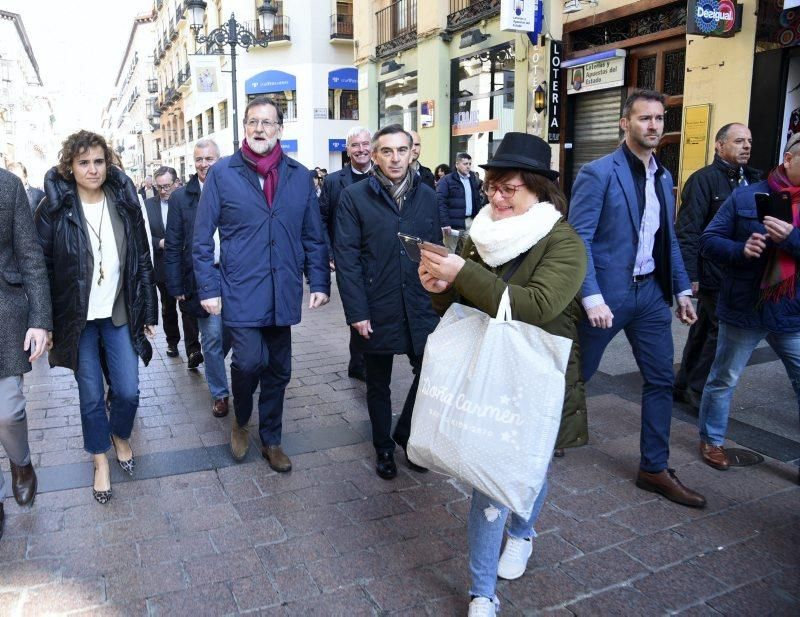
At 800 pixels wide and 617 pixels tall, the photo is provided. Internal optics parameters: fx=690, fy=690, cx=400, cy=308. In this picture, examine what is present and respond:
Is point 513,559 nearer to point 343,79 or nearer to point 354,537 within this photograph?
point 354,537

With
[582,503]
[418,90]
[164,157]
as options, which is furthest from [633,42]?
[164,157]

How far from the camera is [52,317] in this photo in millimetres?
3645

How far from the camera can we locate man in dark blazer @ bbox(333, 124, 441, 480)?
392 centimetres

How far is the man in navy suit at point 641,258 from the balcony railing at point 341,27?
2756 cm

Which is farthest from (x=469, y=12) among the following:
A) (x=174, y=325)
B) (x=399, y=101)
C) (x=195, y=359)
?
(x=195, y=359)

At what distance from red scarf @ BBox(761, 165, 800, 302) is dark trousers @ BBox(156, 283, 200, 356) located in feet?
15.5

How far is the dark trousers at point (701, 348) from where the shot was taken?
5.12 meters

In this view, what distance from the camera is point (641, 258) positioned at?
3.72 meters

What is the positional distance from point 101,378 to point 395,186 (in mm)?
1967

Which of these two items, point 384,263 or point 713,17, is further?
point 713,17

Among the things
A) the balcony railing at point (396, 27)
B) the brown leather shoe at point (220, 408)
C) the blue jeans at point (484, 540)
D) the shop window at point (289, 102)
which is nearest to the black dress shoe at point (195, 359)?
the brown leather shoe at point (220, 408)

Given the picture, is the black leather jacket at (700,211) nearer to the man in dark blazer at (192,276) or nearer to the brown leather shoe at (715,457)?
the brown leather shoe at (715,457)

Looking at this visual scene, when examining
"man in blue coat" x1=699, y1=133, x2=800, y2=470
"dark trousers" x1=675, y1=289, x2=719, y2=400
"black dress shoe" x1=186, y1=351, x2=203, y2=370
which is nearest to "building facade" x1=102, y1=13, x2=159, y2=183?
"black dress shoe" x1=186, y1=351, x2=203, y2=370

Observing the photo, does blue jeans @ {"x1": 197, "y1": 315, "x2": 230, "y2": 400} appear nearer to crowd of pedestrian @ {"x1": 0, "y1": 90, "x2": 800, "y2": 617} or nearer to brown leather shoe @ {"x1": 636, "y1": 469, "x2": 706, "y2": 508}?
crowd of pedestrian @ {"x1": 0, "y1": 90, "x2": 800, "y2": 617}
